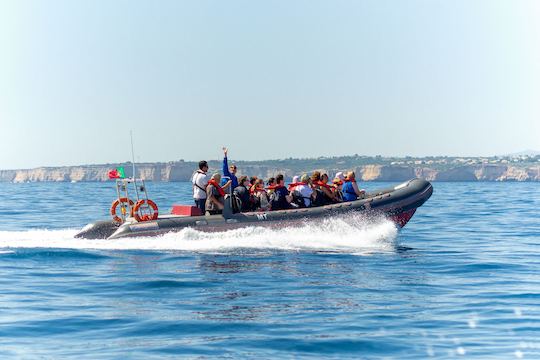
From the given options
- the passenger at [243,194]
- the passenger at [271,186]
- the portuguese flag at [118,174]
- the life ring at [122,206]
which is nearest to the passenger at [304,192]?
the passenger at [271,186]

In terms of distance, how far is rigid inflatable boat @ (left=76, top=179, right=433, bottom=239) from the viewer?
16.5 meters

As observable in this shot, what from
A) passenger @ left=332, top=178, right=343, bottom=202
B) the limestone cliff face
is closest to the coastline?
the limestone cliff face

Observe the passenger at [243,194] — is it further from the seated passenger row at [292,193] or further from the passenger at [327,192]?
the passenger at [327,192]

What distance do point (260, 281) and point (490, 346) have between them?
4.46 metres

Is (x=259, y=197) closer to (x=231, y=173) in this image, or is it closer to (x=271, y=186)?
(x=271, y=186)

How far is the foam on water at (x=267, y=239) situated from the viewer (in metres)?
15.8

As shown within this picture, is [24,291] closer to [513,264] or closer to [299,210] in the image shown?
[299,210]

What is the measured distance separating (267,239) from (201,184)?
1853 mm

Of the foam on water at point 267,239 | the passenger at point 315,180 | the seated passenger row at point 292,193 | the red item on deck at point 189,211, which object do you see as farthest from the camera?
the passenger at point 315,180

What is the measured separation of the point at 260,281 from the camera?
1173cm

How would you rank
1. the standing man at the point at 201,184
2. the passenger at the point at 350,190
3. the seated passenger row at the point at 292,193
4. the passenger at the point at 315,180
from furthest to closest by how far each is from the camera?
1. the passenger at the point at 350,190
2. the passenger at the point at 315,180
3. the seated passenger row at the point at 292,193
4. the standing man at the point at 201,184

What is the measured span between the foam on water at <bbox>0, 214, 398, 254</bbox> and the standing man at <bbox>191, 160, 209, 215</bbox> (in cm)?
81

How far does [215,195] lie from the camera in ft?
54.5

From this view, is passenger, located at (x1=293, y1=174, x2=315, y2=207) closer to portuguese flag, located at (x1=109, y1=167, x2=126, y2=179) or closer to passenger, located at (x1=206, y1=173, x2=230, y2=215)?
passenger, located at (x1=206, y1=173, x2=230, y2=215)
